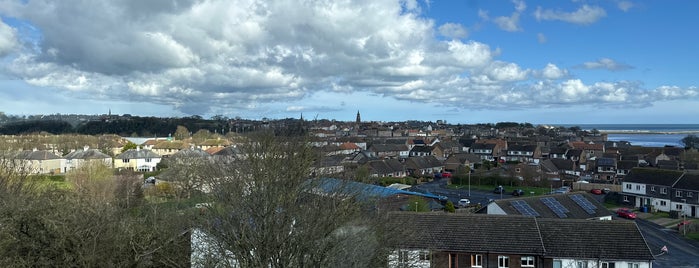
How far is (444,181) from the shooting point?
56688mm

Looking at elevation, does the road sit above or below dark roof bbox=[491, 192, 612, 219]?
below

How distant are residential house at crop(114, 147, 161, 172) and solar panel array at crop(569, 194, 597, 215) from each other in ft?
164

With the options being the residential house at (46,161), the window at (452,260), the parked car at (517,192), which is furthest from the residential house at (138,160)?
the window at (452,260)

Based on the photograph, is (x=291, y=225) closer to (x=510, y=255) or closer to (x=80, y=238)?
(x=80, y=238)

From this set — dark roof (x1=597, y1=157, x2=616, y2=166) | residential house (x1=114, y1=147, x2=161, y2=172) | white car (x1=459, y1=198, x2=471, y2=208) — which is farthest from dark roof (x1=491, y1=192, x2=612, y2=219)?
residential house (x1=114, y1=147, x2=161, y2=172)

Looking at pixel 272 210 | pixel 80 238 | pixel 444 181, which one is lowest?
pixel 444 181

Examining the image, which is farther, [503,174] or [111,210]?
[503,174]

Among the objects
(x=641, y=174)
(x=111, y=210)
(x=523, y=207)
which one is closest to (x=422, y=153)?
(x=641, y=174)

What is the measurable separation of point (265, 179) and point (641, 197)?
37.7m

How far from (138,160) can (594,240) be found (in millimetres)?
54963

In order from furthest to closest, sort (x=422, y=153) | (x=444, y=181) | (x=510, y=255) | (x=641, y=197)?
(x=422, y=153)
(x=444, y=181)
(x=641, y=197)
(x=510, y=255)

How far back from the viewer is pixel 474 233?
63.2ft

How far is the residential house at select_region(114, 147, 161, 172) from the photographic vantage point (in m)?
A: 60.1

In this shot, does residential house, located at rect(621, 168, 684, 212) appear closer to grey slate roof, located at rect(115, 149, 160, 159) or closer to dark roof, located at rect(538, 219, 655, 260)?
dark roof, located at rect(538, 219, 655, 260)
